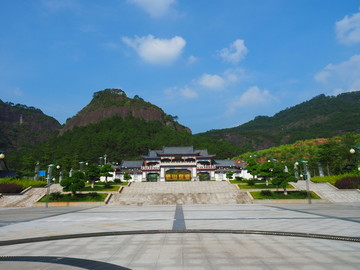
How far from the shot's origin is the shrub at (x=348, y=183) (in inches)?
1116

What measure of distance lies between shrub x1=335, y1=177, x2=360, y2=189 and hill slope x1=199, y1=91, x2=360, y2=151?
3110 inches

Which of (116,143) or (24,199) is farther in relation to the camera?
(116,143)

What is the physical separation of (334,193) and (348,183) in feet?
8.90

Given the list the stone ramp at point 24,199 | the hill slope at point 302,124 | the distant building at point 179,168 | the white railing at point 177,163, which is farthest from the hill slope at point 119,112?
the stone ramp at point 24,199

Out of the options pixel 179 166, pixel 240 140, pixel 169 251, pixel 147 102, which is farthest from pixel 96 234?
pixel 240 140

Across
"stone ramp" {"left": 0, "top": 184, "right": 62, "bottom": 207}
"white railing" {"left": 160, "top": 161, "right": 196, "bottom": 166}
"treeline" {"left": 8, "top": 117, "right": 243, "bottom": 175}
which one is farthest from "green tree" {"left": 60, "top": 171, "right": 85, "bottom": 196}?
"treeline" {"left": 8, "top": 117, "right": 243, "bottom": 175}

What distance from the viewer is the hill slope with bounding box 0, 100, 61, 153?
123 meters

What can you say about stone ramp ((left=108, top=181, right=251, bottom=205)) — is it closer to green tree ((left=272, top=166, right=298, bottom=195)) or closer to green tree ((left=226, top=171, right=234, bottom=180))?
green tree ((left=272, top=166, right=298, bottom=195))

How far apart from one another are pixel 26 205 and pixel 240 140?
124 meters

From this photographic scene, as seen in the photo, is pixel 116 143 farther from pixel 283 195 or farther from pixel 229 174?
pixel 283 195

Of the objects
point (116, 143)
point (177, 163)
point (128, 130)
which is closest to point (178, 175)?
point (177, 163)

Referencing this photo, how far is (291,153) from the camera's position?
67.9 meters

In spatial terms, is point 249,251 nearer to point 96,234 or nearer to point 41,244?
point 96,234

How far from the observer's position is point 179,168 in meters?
49.5
